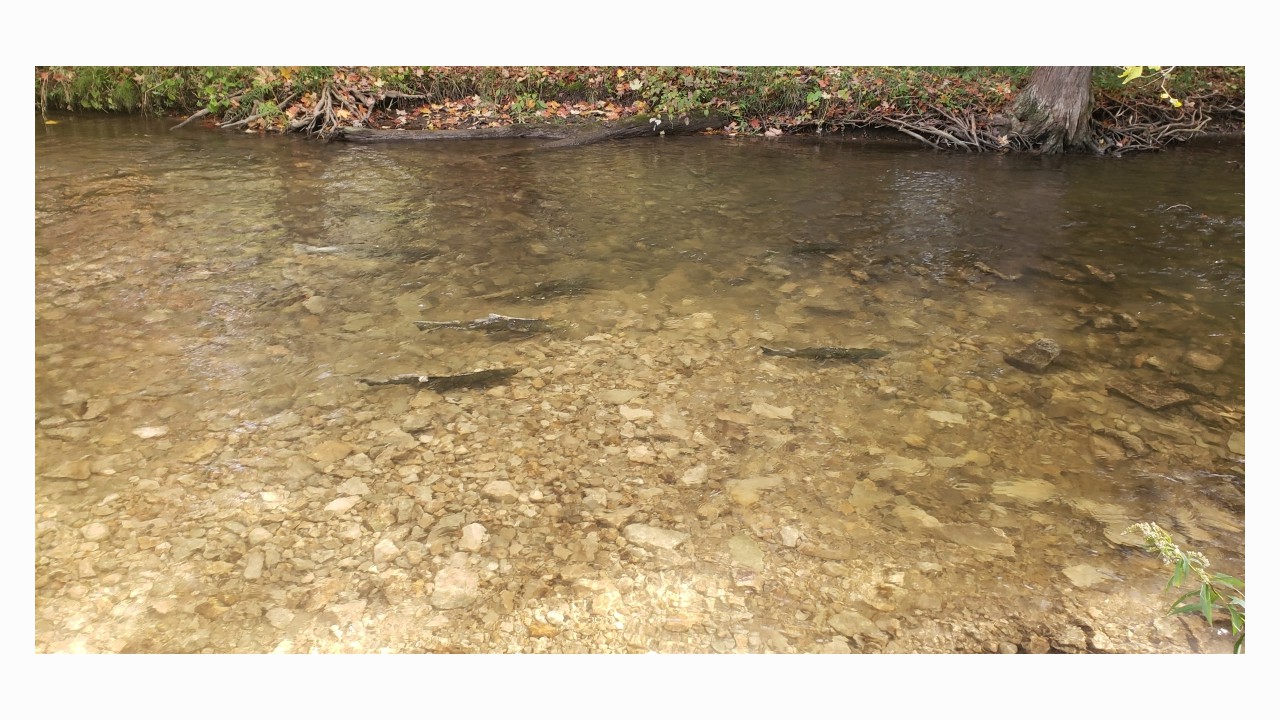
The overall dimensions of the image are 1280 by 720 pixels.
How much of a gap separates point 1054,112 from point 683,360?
28.3 feet

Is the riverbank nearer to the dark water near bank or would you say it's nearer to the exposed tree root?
the exposed tree root

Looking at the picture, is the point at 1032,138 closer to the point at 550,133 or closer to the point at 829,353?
the point at 550,133

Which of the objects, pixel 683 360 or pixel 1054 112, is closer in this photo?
pixel 683 360

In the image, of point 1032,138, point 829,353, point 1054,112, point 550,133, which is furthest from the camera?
point 550,133

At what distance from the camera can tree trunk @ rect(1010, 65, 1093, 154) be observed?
384 inches

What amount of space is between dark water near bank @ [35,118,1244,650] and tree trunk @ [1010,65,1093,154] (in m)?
2.82

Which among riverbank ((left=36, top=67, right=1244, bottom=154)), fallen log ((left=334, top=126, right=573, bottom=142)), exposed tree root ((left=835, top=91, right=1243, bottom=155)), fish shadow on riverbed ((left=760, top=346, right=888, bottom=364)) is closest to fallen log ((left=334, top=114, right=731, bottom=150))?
fallen log ((left=334, top=126, right=573, bottom=142))

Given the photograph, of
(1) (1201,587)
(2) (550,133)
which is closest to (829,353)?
(1) (1201,587)

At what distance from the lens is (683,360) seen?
4.00m

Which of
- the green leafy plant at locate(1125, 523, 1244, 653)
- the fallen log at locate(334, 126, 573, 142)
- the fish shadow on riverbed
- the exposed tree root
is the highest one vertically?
the exposed tree root

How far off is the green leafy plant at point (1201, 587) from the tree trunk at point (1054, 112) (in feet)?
29.2

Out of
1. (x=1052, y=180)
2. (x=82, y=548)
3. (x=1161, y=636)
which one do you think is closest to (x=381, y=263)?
(x=82, y=548)

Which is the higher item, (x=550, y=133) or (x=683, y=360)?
(x=550, y=133)

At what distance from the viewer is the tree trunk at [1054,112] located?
9.77 metres
